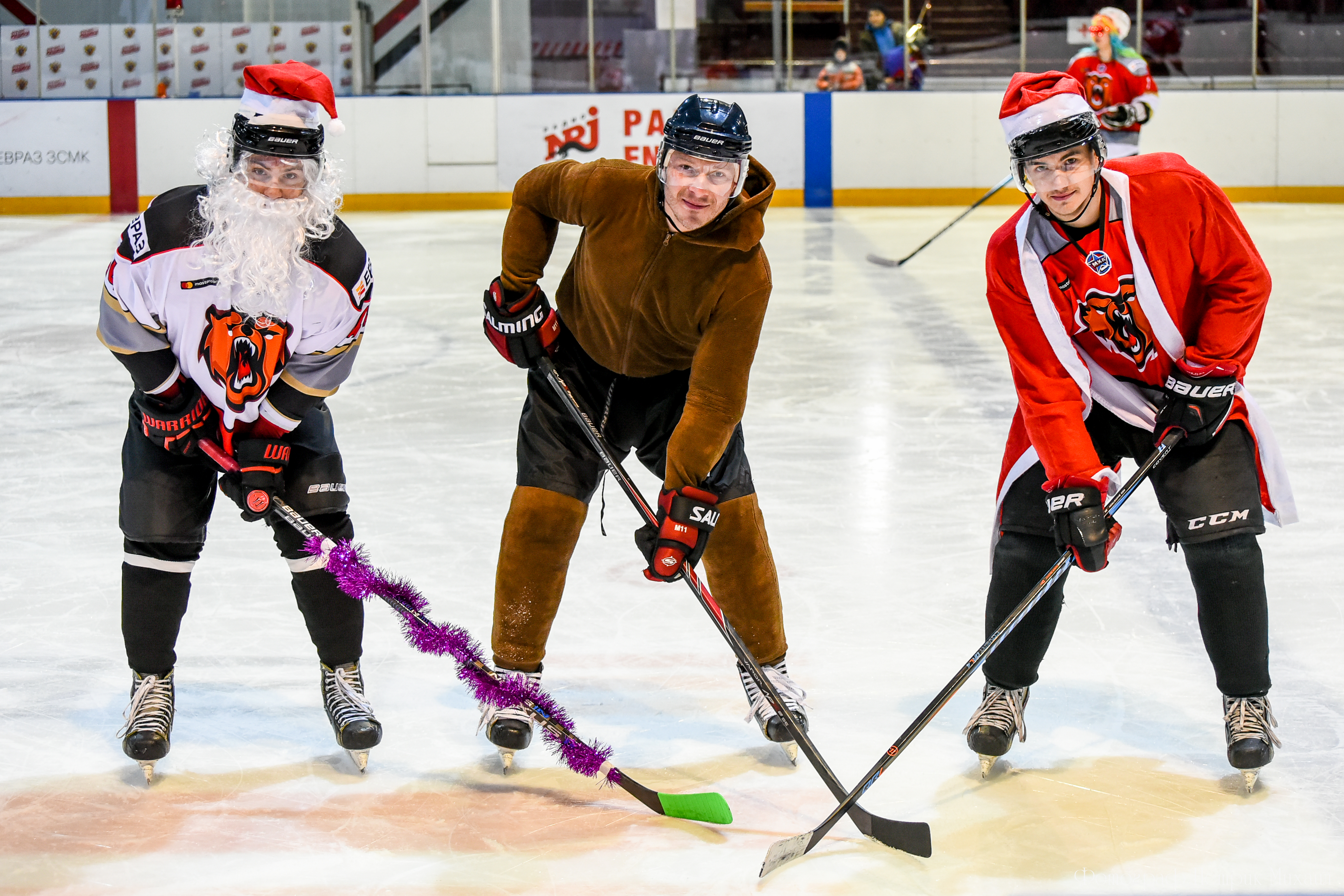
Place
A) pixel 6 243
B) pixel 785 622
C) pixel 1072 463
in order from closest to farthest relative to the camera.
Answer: pixel 1072 463 → pixel 785 622 → pixel 6 243

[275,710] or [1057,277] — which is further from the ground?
[1057,277]

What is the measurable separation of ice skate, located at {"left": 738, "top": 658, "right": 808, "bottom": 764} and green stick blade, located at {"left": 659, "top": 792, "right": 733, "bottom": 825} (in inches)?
7.9

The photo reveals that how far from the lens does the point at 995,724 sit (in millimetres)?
2238

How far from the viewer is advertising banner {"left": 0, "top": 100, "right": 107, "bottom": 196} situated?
11070mm

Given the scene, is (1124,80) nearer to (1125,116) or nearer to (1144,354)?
(1125,116)

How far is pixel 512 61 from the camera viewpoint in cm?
1162

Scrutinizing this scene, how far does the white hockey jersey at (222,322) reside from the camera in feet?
6.86

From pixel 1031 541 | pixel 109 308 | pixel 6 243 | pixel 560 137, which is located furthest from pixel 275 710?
pixel 560 137

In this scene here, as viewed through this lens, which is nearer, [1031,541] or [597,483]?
[1031,541]

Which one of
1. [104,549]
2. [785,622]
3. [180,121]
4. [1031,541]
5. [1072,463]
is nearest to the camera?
[1072,463]

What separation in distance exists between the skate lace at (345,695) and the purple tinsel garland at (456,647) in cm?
13

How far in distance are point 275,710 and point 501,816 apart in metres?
0.57

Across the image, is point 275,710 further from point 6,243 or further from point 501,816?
point 6,243

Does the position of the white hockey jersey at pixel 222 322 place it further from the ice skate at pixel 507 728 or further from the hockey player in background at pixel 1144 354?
the hockey player in background at pixel 1144 354
